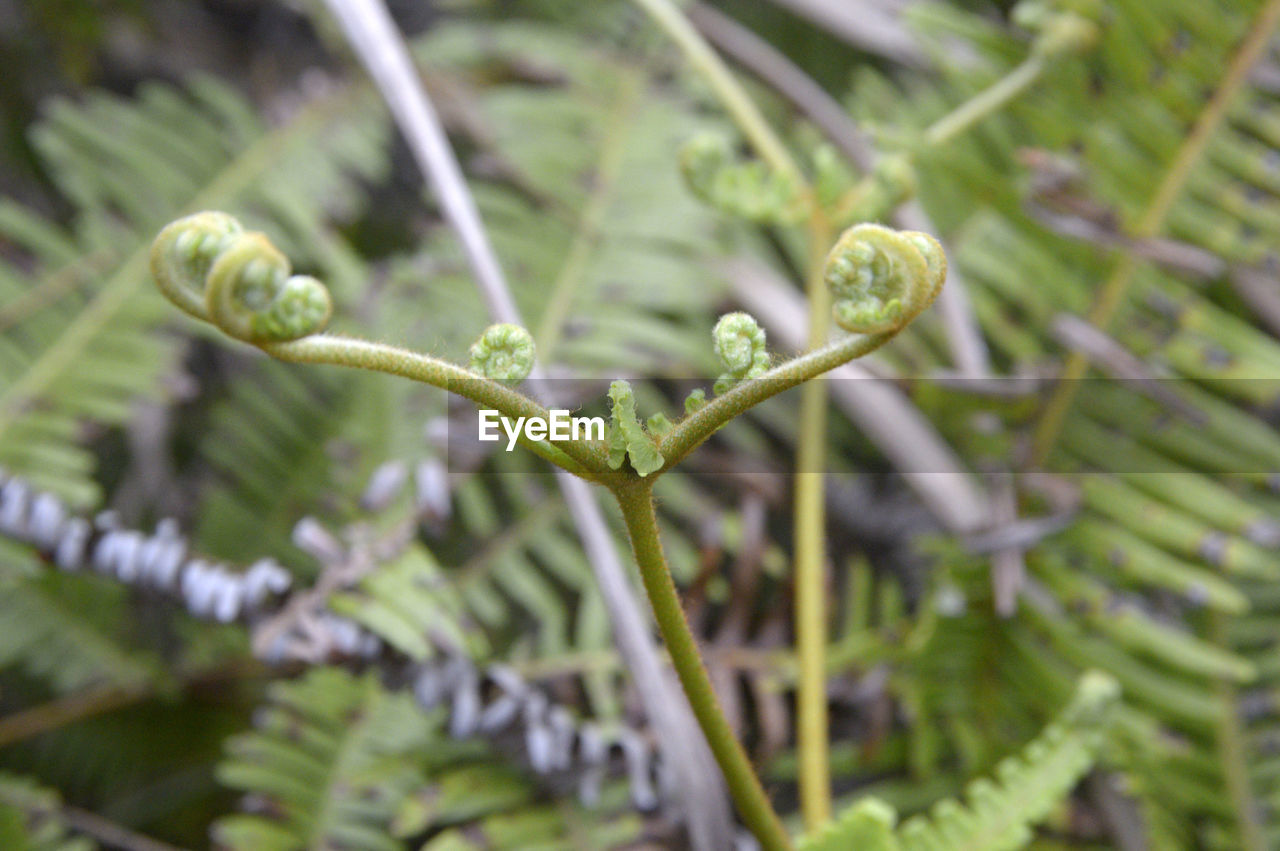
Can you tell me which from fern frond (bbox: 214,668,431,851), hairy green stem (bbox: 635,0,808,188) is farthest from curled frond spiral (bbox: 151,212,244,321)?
hairy green stem (bbox: 635,0,808,188)

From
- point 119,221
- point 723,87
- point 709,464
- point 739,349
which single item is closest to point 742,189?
point 723,87

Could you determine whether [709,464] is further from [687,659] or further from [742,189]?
[687,659]

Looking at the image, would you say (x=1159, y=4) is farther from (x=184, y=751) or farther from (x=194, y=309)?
(x=184, y=751)

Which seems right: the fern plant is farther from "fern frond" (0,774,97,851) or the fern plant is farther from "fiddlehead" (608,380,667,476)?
"fiddlehead" (608,380,667,476)

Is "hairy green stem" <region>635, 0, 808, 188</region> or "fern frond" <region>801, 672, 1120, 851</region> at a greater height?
"hairy green stem" <region>635, 0, 808, 188</region>

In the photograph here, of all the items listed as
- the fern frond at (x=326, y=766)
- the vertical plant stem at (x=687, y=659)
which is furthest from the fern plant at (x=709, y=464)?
the vertical plant stem at (x=687, y=659)

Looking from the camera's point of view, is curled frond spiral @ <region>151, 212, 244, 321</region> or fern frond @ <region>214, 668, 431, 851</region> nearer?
curled frond spiral @ <region>151, 212, 244, 321</region>
